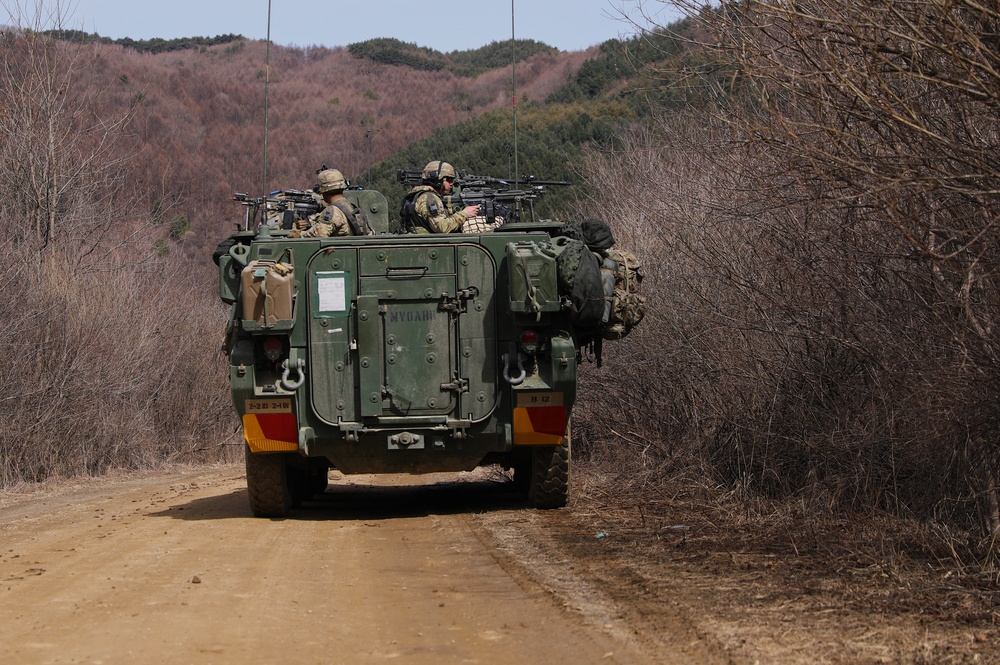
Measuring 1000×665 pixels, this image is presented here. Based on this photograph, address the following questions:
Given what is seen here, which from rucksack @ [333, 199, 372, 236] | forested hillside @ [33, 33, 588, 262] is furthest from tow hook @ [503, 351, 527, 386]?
forested hillside @ [33, 33, 588, 262]

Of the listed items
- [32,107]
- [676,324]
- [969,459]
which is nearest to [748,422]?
[676,324]

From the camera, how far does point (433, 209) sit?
39.2 ft

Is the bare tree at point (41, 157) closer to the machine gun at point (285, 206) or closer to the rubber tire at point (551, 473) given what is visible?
the machine gun at point (285, 206)

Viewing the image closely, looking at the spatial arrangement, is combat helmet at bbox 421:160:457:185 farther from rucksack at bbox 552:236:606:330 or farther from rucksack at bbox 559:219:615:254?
rucksack at bbox 552:236:606:330

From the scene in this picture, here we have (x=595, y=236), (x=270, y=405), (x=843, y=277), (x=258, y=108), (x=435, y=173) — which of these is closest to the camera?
(x=843, y=277)

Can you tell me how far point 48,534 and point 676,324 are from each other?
230 inches

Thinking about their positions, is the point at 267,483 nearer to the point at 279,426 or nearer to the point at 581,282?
the point at 279,426

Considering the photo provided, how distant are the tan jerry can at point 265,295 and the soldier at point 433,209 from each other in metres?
2.13

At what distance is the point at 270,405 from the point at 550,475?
230cm

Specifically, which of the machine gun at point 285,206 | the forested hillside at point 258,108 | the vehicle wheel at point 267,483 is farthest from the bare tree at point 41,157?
the forested hillside at point 258,108

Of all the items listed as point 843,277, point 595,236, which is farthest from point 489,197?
point 843,277

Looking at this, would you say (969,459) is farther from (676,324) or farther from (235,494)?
(235,494)

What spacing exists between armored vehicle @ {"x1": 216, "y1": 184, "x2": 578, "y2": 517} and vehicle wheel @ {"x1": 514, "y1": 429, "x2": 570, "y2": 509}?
0.32m

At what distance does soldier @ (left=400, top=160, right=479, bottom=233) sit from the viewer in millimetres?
11914
